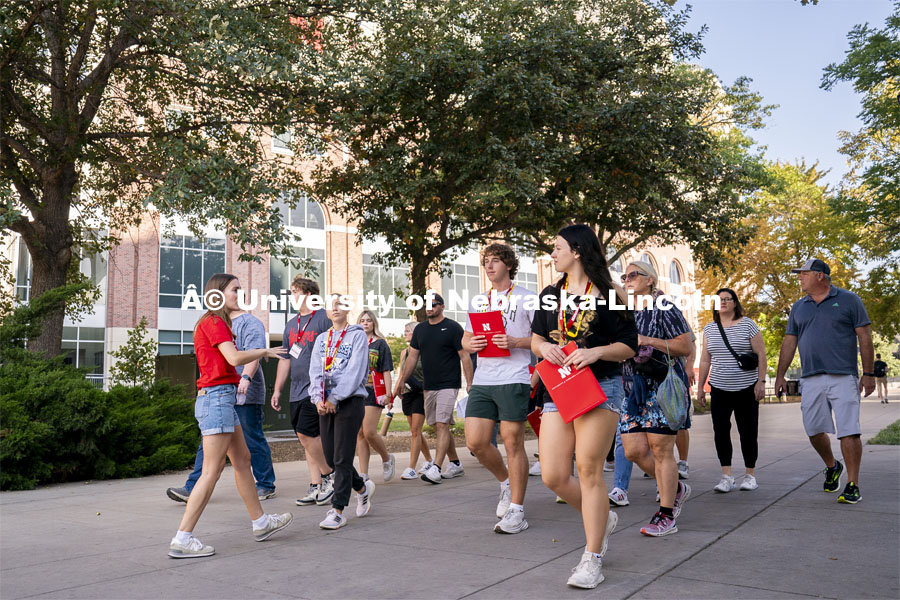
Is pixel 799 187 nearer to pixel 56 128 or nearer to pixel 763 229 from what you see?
pixel 763 229

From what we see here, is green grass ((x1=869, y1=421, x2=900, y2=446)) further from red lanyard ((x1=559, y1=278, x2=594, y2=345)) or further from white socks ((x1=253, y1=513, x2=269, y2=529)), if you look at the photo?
white socks ((x1=253, y1=513, x2=269, y2=529))

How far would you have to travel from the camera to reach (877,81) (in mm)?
18891

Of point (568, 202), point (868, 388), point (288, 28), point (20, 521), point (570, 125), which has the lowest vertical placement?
point (20, 521)

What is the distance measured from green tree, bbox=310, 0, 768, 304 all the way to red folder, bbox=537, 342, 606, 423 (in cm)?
933

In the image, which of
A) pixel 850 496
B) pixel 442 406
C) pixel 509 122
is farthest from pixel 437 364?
pixel 509 122

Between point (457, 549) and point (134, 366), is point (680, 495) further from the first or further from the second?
point (134, 366)

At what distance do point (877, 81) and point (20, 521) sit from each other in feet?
66.8

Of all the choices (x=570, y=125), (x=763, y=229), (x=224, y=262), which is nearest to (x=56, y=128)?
(x=570, y=125)

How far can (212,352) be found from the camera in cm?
522

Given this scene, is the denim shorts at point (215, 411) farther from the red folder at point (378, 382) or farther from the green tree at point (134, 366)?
the green tree at point (134, 366)

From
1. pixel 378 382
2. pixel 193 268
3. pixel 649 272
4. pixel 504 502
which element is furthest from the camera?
pixel 193 268

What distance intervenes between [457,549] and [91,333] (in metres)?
29.6

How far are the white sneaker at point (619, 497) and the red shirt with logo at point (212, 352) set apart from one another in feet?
11.4

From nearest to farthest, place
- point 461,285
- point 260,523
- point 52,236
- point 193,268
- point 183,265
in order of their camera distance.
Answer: point 260,523 < point 52,236 < point 183,265 < point 193,268 < point 461,285
